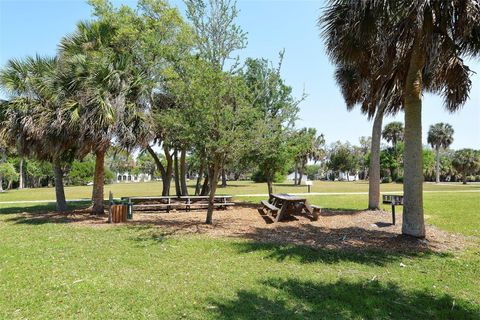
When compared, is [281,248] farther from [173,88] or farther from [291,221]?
[173,88]

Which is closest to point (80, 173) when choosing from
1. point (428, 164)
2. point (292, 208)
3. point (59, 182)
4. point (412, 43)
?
point (59, 182)

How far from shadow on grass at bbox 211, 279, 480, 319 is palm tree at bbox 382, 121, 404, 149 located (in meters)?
70.8

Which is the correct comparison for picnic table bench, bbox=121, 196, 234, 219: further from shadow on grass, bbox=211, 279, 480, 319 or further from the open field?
the open field

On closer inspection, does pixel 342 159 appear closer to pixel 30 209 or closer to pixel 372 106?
pixel 372 106

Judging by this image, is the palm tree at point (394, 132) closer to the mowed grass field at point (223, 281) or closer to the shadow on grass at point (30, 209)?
the shadow on grass at point (30, 209)

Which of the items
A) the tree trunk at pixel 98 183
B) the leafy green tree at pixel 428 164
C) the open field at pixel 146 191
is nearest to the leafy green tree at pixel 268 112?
the tree trunk at pixel 98 183

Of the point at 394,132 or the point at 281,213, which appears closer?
the point at 281,213

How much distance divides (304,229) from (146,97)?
26.5 ft

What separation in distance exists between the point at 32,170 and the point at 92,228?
56.5 metres

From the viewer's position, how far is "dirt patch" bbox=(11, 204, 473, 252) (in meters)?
8.18

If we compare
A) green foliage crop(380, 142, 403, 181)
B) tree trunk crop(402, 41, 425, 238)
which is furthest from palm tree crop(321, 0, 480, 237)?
green foliage crop(380, 142, 403, 181)

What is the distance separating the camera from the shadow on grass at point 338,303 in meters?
4.21

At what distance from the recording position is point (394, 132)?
70.9 m

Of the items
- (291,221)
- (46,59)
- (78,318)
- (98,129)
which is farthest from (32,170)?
(78,318)
